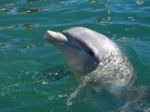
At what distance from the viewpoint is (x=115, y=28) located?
1150 centimetres

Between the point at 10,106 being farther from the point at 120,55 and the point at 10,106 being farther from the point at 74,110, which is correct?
the point at 120,55

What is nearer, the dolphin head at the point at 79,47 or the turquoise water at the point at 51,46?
the dolphin head at the point at 79,47

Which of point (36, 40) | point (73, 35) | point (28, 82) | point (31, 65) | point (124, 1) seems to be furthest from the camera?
point (124, 1)

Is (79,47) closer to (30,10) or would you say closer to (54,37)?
(54,37)

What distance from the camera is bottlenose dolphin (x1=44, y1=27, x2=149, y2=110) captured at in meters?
7.82

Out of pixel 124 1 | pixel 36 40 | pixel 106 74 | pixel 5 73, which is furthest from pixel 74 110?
pixel 124 1

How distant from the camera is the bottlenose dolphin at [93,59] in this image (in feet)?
25.6

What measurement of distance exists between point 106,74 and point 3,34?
3.94 metres

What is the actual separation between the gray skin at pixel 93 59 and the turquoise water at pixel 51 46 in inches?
9.9

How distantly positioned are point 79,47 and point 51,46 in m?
2.77

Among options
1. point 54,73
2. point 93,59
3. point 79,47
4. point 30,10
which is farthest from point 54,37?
point 30,10

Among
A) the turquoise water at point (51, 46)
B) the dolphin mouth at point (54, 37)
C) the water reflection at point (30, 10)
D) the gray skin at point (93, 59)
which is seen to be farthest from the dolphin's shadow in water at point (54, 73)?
the water reflection at point (30, 10)

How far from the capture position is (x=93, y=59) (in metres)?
7.96

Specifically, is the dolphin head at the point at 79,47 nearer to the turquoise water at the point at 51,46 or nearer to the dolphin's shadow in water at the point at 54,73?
the turquoise water at the point at 51,46
